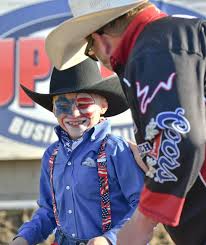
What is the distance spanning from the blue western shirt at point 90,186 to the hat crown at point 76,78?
19 cm

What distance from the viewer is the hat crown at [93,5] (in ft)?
6.36

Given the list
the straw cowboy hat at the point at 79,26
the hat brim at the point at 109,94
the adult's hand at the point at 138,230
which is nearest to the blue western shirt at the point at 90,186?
the hat brim at the point at 109,94

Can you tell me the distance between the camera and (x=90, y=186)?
107 inches

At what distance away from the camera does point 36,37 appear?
5.08m

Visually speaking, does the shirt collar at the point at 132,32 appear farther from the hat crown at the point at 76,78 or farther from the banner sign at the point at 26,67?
the banner sign at the point at 26,67

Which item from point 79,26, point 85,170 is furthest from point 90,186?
point 79,26

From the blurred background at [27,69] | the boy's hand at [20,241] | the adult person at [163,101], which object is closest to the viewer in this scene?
the adult person at [163,101]

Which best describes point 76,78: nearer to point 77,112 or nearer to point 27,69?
point 77,112

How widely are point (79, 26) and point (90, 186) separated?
84 centimetres

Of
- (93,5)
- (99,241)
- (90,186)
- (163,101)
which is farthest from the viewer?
(90,186)

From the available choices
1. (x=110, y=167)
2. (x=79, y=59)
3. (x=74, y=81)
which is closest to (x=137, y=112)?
(x=79, y=59)

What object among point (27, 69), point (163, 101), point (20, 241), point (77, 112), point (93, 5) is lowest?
point (27, 69)

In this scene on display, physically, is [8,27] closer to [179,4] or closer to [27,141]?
[27,141]

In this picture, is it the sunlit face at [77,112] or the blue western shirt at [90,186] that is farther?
the sunlit face at [77,112]
